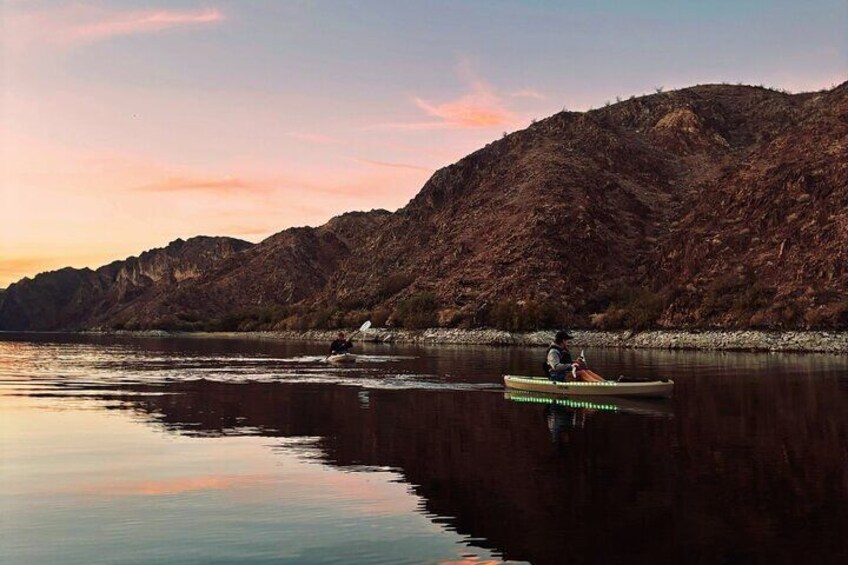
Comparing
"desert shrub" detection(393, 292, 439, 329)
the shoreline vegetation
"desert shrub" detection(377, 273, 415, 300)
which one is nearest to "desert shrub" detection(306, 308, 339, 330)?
"desert shrub" detection(377, 273, 415, 300)

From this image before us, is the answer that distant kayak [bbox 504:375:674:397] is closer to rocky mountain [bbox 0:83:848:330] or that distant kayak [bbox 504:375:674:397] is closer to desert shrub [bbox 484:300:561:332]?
rocky mountain [bbox 0:83:848:330]

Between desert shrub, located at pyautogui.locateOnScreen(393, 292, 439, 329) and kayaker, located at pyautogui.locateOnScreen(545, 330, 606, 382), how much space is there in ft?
367

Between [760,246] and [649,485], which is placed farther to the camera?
[760,246]

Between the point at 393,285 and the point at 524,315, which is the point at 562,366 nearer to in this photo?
the point at 524,315

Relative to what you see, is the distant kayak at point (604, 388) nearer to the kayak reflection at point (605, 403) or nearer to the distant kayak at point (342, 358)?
the kayak reflection at point (605, 403)

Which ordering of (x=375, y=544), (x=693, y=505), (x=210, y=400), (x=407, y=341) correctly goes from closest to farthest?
(x=375, y=544), (x=693, y=505), (x=210, y=400), (x=407, y=341)

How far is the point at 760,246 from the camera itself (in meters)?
135

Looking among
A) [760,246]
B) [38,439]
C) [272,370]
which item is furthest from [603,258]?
[38,439]

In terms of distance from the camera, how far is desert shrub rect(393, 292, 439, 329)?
15500 cm

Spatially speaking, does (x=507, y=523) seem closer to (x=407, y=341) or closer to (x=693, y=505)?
(x=693, y=505)

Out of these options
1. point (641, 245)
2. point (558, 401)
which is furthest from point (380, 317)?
point (558, 401)

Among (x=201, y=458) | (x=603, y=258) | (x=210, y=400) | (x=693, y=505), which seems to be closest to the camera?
(x=693, y=505)

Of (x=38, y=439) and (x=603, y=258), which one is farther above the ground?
(x=603, y=258)

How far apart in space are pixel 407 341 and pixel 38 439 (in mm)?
124076
